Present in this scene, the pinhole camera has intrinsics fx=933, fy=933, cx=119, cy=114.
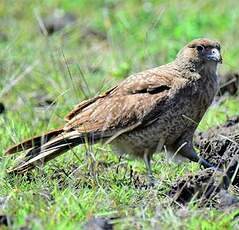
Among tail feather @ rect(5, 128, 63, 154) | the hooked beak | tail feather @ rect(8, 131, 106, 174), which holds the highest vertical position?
the hooked beak

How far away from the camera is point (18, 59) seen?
9.52m

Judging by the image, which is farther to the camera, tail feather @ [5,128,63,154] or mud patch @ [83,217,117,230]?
tail feather @ [5,128,63,154]

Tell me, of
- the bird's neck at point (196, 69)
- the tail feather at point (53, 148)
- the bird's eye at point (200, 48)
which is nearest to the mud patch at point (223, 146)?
the bird's neck at point (196, 69)

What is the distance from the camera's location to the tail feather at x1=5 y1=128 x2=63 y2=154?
656cm

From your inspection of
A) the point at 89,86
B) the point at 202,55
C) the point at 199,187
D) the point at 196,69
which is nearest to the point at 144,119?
the point at 196,69

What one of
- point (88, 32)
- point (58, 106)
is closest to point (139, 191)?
point (58, 106)

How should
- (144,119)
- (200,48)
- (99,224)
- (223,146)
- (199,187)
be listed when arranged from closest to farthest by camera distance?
1. (99,224)
2. (199,187)
3. (144,119)
4. (223,146)
5. (200,48)

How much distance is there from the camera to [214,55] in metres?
6.82

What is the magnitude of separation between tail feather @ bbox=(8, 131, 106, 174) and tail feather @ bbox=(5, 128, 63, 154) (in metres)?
0.03

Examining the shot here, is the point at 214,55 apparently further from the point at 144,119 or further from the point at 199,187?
the point at 199,187

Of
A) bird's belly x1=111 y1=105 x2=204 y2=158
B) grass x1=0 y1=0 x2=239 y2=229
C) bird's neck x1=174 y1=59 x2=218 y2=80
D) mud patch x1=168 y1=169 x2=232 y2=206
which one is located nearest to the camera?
grass x1=0 y1=0 x2=239 y2=229

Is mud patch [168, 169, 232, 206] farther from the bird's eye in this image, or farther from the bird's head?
the bird's eye

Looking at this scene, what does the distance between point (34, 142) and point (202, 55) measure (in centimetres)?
140

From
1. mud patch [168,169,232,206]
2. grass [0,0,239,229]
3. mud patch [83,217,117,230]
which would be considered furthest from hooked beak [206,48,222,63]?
mud patch [83,217,117,230]
